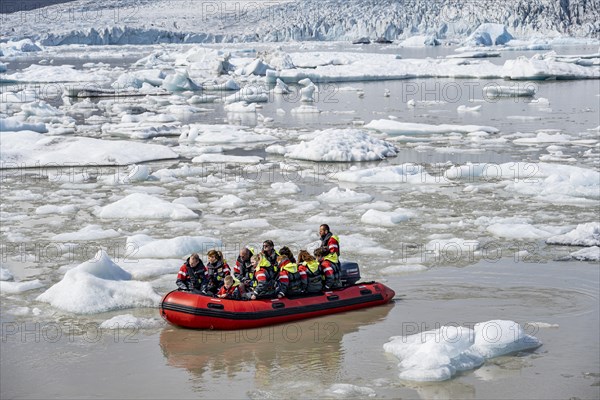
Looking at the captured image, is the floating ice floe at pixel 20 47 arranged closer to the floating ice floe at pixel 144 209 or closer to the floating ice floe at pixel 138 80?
the floating ice floe at pixel 138 80

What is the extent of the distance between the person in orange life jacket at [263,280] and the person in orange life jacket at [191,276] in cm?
51

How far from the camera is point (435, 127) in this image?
66.9 ft

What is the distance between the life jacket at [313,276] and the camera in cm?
812

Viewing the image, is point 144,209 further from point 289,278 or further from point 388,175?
point 289,278

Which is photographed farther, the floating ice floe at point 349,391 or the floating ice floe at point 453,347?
the floating ice floe at point 453,347

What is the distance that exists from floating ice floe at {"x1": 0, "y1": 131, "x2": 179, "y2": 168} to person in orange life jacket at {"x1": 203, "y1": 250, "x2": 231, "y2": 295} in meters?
8.91

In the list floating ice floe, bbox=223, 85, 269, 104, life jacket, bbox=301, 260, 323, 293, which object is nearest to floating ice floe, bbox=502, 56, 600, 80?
floating ice floe, bbox=223, 85, 269, 104

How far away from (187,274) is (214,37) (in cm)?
7535

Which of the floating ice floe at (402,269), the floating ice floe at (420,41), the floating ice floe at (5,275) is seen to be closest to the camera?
the floating ice floe at (5,275)

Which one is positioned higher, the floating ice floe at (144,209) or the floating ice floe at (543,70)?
the floating ice floe at (543,70)

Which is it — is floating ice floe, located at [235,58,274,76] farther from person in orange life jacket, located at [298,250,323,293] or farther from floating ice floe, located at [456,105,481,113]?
person in orange life jacket, located at [298,250,323,293]

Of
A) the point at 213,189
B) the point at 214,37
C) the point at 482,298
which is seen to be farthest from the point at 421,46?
the point at 482,298

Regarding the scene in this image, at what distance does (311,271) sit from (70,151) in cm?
983

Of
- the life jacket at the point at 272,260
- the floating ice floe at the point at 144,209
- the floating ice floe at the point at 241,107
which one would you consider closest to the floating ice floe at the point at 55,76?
the floating ice floe at the point at 241,107
